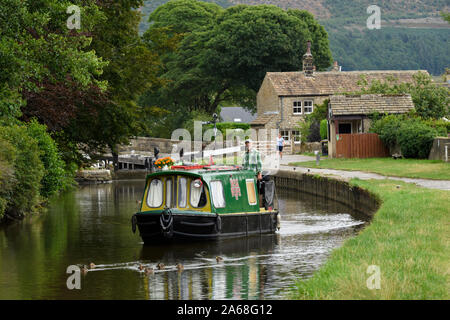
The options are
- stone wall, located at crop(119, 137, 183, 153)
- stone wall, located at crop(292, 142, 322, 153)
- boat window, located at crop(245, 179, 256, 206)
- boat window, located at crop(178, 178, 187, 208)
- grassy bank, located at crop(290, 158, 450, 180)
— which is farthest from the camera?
stone wall, located at crop(119, 137, 183, 153)

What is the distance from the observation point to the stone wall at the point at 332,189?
27.5 metres

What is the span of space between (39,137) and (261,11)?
58023mm

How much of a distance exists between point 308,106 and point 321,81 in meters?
2.65

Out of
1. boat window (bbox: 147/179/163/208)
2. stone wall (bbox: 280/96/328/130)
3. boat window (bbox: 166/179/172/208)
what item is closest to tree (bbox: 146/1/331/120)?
stone wall (bbox: 280/96/328/130)

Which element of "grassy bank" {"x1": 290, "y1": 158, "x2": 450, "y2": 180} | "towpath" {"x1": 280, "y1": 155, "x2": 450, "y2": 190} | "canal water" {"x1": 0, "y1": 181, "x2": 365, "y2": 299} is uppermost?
"grassy bank" {"x1": 290, "y1": 158, "x2": 450, "y2": 180}

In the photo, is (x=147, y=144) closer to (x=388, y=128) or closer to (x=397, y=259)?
(x=388, y=128)

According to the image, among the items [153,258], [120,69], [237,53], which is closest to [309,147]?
[237,53]

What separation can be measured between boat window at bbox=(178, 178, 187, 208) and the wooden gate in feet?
85.3

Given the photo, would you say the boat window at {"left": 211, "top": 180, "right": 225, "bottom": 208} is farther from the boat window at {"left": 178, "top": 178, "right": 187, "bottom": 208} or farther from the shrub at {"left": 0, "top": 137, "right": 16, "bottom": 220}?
the shrub at {"left": 0, "top": 137, "right": 16, "bottom": 220}

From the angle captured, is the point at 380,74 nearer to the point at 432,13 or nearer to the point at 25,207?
the point at 25,207

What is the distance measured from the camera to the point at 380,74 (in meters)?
68.8

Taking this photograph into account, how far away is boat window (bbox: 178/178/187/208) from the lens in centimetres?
2150
